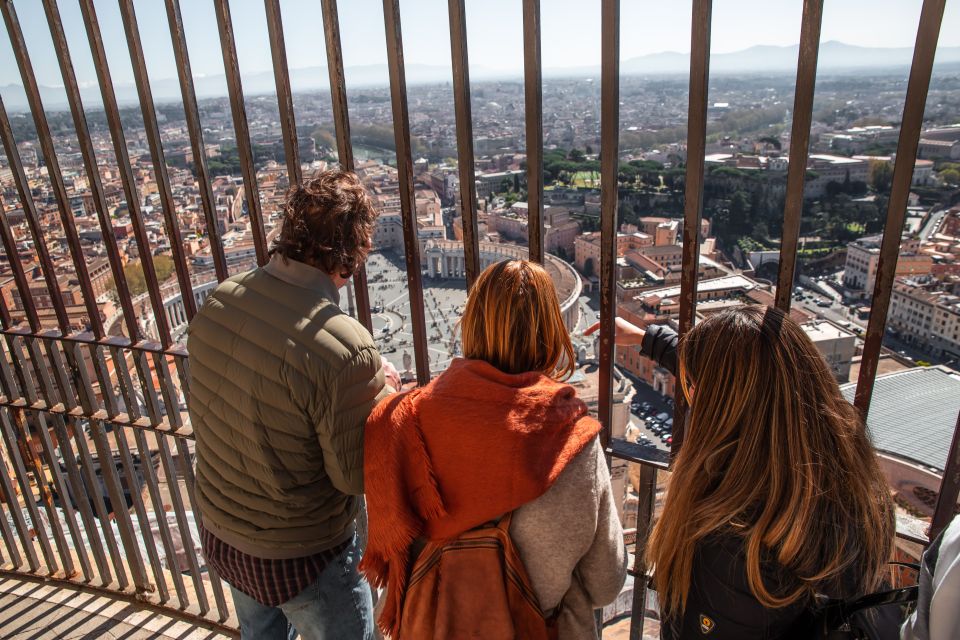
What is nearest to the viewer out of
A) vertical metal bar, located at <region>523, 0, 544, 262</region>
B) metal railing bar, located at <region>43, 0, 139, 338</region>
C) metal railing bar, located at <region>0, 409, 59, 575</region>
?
vertical metal bar, located at <region>523, 0, 544, 262</region>

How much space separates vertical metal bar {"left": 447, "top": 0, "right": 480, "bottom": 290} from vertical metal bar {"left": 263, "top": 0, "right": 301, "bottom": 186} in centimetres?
54

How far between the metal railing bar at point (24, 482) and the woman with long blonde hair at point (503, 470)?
2.61 meters

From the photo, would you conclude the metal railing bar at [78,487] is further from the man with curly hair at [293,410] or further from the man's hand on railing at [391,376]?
the man's hand on railing at [391,376]

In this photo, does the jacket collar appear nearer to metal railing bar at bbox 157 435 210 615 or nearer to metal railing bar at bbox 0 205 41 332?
metal railing bar at bbox 157 435 210 615

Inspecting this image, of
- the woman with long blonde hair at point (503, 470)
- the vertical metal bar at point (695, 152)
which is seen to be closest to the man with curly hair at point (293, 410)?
the woman with long blonde hair at point (503, 470)

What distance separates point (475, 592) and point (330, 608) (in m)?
0.65

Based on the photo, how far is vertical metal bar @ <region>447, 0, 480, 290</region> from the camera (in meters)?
1.61

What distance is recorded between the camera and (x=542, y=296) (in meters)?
1.32

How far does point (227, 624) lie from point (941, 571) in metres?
2.78

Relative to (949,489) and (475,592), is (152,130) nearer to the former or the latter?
(475,592)

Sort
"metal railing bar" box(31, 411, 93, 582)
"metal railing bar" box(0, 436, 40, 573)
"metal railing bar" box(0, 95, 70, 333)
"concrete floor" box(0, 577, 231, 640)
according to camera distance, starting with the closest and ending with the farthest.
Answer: "metal railing bar" box(0, 95, 70, 333) → "concrete floor" box(0, 577, 231, 640) → "metal railing bar" box(31, 411, 93, 582) → "metal railing bar" box(0, 436, 40, 573)

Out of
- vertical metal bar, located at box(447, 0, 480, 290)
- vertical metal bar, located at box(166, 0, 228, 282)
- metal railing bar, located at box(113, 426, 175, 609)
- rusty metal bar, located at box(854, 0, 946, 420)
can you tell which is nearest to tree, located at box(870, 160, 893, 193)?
rusty metal bar, located at box(854, 0, 946, 420)

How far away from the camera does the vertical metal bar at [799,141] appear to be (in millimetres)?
1262

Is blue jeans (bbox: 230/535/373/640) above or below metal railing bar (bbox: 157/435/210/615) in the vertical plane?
above
